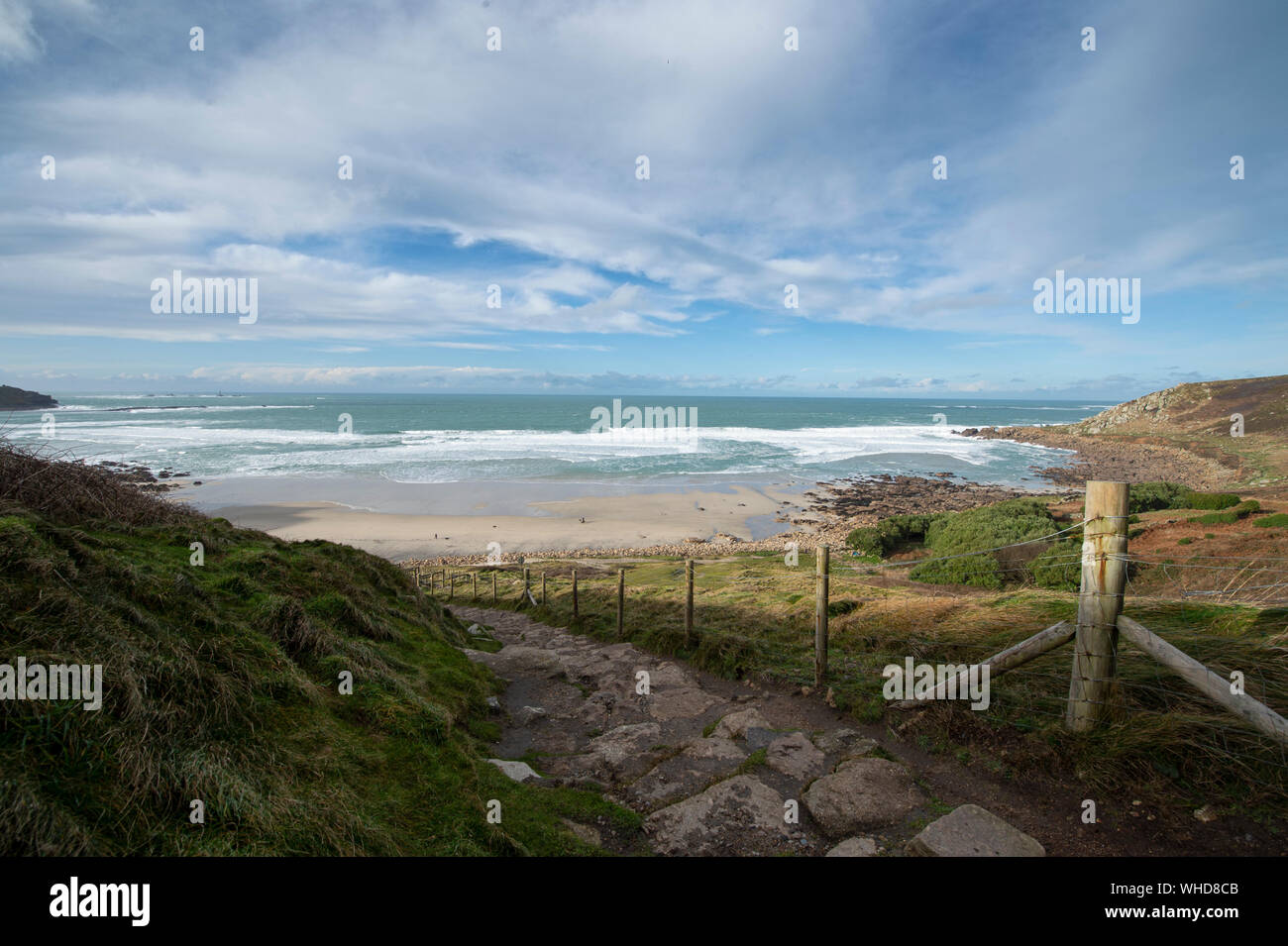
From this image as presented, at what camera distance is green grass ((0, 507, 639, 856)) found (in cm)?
261

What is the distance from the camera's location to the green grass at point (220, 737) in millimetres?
2609

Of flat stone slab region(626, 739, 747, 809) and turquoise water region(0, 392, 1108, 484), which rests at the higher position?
turquoise water region(0, 392, 1108, 484)

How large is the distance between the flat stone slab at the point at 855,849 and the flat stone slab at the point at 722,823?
0.36 m

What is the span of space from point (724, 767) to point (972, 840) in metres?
2.08

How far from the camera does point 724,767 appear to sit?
509 cm

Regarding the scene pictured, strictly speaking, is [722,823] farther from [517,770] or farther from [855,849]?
[517,770]

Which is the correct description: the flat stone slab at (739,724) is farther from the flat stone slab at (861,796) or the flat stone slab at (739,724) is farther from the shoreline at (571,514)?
the shoreline at (571,514)
